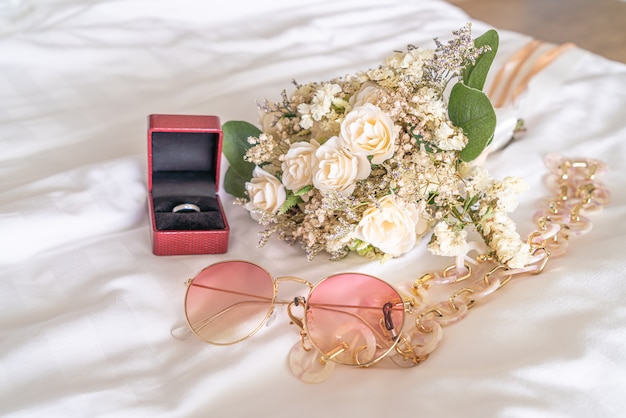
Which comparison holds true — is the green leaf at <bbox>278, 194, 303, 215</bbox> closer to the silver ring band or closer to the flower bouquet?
the flower bouquet

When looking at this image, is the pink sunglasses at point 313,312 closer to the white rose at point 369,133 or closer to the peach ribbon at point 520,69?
the white rose at point 369,133

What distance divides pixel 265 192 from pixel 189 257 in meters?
0.13

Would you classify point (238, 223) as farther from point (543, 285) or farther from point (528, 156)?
point (528, 156)

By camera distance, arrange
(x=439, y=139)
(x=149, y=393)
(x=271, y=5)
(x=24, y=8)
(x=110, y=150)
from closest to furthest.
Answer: (x=149, y=393)
(x=439, y=139)
(x=110, y=150)
(x=24, y=8)
(x=271, y=5)

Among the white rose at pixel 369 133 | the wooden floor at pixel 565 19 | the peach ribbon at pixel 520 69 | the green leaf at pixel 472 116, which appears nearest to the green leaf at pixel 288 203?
the white rose at pixel 369 133

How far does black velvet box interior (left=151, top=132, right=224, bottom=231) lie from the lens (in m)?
0.90

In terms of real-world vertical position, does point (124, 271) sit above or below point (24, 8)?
below

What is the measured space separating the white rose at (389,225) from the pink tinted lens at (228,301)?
13cm

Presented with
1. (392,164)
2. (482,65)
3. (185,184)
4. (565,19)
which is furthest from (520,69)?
A: (565,19)

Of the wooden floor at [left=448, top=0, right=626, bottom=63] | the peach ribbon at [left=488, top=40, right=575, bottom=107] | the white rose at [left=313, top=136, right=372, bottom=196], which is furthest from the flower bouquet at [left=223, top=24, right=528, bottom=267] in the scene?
the wooden floor at [left=448, top=0, right=626, bottom=63]

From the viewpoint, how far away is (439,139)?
2.59ft

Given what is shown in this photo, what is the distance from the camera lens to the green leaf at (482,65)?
0.86m

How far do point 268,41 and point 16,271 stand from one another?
75 cm

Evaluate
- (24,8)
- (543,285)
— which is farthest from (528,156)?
(24,8)
